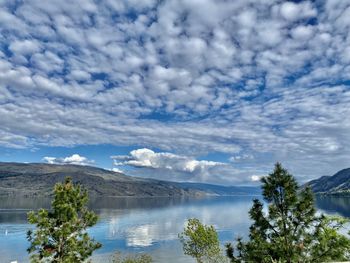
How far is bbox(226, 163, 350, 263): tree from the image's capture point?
24938 millimetres

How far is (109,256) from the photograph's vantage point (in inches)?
5955

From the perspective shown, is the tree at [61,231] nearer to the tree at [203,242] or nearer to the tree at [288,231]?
the tree at [288,231]

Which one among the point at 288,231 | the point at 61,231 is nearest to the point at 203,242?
the point at 61,231

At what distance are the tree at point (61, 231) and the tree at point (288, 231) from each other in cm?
1649

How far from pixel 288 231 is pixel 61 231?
2193cm

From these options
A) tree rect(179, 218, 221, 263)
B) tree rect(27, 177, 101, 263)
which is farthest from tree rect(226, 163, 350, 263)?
tree rect(179, 218, 221, 263)

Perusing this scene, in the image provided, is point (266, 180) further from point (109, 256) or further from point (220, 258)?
point (109, 256)

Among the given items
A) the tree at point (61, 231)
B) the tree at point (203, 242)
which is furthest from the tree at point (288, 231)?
the tree at point (203, 242)

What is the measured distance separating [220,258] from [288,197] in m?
52.9

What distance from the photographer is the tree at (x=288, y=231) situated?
982 inches

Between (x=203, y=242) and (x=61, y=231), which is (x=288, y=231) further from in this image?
(x=203, y=242)

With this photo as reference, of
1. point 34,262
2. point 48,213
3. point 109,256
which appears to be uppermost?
point 48,213

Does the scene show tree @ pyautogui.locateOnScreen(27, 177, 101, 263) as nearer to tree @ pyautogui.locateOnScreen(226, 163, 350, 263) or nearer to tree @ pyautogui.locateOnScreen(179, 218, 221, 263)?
tree @ pyautogui.locateOnScreen(226, 163, 350, 263)

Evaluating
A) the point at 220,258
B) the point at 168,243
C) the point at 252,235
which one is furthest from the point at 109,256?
the point at 252,235
